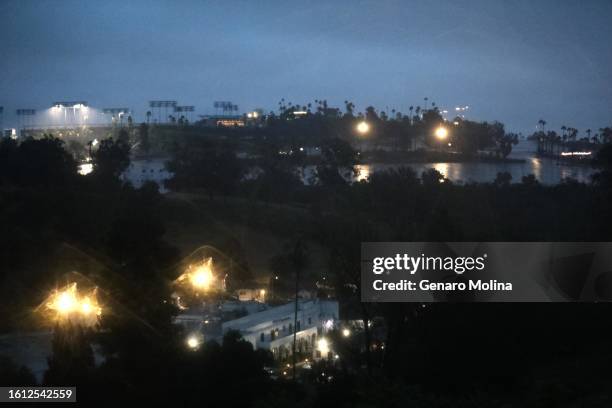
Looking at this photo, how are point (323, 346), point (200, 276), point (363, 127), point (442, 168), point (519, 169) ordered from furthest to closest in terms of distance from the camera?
point (363, 127) → point (442, 168) → point (519, 169) → point (200, 276) → point (323, 346)

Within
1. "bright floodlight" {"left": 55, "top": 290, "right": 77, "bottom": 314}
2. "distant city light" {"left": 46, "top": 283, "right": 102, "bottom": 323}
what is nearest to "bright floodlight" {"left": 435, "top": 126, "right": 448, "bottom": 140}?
"distant city light" {"left": 46, "top": 283, "right": 102, "bottom": 323}

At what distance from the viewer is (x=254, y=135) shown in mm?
32156

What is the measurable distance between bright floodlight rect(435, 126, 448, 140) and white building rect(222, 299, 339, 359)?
1302 centimetres

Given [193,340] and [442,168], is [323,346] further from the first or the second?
[442,168]

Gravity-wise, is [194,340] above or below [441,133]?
below

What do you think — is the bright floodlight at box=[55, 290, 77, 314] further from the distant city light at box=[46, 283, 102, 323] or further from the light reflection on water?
the light reflection on water

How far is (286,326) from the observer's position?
35.7 ft

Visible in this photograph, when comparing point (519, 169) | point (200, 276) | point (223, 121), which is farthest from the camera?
point (223, 121)

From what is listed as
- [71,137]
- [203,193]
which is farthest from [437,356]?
[71,137]

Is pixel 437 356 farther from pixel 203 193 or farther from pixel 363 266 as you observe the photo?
pixel 203 193

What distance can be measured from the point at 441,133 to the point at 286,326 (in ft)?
47.2

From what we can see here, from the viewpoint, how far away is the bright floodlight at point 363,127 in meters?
30.8

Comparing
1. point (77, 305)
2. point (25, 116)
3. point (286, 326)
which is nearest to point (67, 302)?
point (77, 305)

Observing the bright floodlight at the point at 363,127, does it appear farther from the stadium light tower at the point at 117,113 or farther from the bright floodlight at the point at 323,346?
the bright floodlight at the point at 323,346
